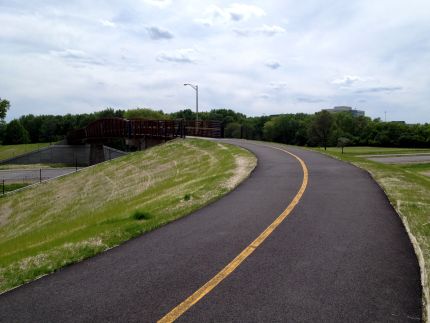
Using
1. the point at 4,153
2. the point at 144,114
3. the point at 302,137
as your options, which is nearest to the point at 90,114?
the point at 144,114

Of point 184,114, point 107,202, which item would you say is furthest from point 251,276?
point 184,114

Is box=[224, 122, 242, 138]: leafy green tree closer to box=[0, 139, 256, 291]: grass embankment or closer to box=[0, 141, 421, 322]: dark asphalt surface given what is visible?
box=[0, 139, 256, 291]: grass embankment

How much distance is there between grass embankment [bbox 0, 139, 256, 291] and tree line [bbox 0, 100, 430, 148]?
121 feet

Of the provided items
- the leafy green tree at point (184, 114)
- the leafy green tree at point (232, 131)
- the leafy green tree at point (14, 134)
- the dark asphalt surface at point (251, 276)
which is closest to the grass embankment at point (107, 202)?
the dark asphalt surface at point (251, 276)

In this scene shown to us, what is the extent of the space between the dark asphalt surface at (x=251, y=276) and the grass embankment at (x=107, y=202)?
56 centimetres

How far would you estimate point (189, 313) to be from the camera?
4.60 meters

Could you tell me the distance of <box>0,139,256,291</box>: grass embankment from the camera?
24.4 ft

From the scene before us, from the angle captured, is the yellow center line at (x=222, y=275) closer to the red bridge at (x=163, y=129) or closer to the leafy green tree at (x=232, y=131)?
the red bridge at (x=163, y=129)

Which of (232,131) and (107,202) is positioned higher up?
(232,131)

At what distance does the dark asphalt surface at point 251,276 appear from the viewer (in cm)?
470

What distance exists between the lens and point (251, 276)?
5.67 metres

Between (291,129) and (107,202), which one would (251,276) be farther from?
(291,129)

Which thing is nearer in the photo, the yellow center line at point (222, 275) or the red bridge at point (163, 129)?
the yellow center line at point (222, 275)

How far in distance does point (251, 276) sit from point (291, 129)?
453 ft
